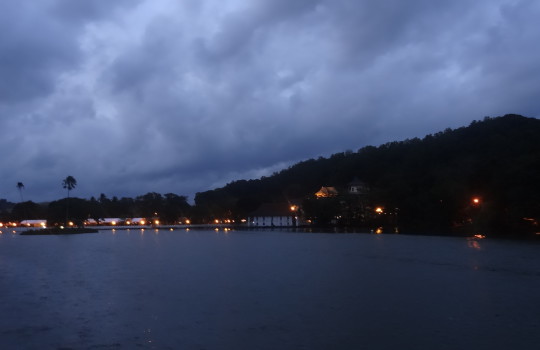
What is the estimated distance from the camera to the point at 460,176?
68.8 meters

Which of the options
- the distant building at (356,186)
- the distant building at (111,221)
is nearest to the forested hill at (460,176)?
the distant building at (356,186)

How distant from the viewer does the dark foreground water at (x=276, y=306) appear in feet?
37.9

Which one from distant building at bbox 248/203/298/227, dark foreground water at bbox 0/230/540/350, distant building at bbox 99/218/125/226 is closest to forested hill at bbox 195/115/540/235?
distant building at bbox 248/203/298/227

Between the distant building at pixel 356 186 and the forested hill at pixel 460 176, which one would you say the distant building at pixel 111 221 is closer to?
the forested hill at pixel 460 176

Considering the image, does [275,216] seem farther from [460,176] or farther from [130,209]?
[130,209]

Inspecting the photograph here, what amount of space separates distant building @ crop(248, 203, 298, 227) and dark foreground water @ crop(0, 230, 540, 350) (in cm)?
8166

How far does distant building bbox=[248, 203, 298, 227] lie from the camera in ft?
357

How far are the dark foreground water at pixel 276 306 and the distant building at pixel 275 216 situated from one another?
3215 inches

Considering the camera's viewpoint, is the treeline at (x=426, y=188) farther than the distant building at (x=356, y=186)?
No

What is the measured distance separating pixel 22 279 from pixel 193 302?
11.0m

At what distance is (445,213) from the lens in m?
68.9

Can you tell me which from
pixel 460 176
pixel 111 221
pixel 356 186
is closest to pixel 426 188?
pixel 460 176

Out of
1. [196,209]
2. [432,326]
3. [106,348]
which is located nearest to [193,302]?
[106,348]

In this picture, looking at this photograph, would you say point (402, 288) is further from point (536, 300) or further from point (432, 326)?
point (432, 326)
